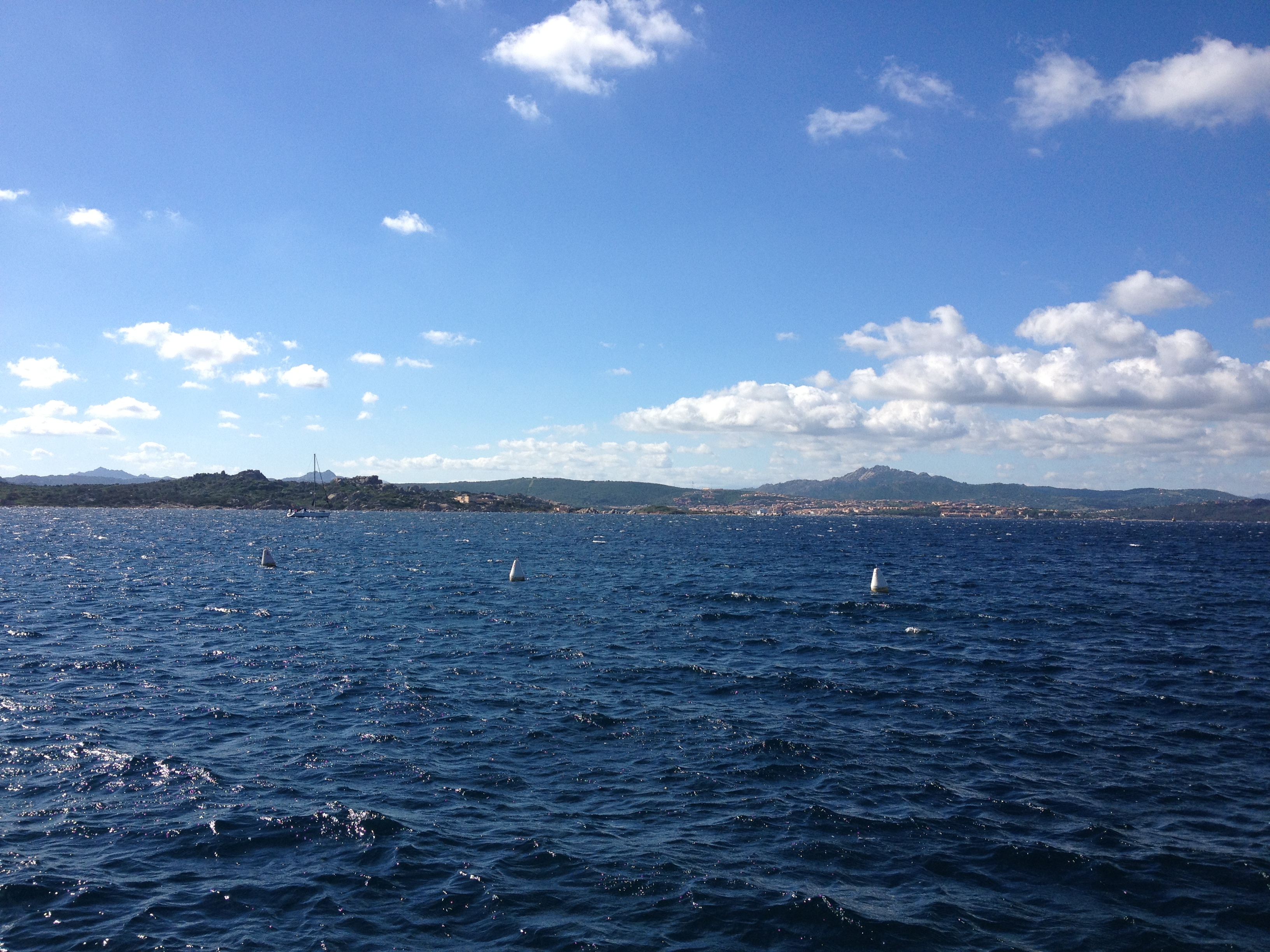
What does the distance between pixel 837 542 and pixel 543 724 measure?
4863 inches

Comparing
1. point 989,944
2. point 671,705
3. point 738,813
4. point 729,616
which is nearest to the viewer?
point 989,944

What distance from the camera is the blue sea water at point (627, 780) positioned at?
13000mm

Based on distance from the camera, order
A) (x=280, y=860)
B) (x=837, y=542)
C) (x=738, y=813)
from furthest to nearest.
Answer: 1. (x=837, y=542)
2. (x=738, y=813)
3. (x=280, y=860)

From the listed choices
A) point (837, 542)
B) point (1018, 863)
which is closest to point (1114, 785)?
point (1018, 863)

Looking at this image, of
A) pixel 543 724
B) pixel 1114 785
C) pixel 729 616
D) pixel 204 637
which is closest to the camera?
pixel 1114 785

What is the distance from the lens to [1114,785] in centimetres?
1942

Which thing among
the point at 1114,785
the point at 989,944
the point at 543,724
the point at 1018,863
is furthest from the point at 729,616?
the point at 989,944

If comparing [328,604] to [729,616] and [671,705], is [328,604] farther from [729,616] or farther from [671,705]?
[671,705]

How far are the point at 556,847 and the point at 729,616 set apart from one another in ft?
104

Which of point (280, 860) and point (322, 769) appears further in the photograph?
point (322, 769)

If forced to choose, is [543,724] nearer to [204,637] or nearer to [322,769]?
[322,769]

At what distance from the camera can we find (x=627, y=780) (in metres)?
19.3

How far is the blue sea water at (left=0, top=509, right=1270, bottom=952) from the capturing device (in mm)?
13000

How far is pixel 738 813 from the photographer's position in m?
17.3
